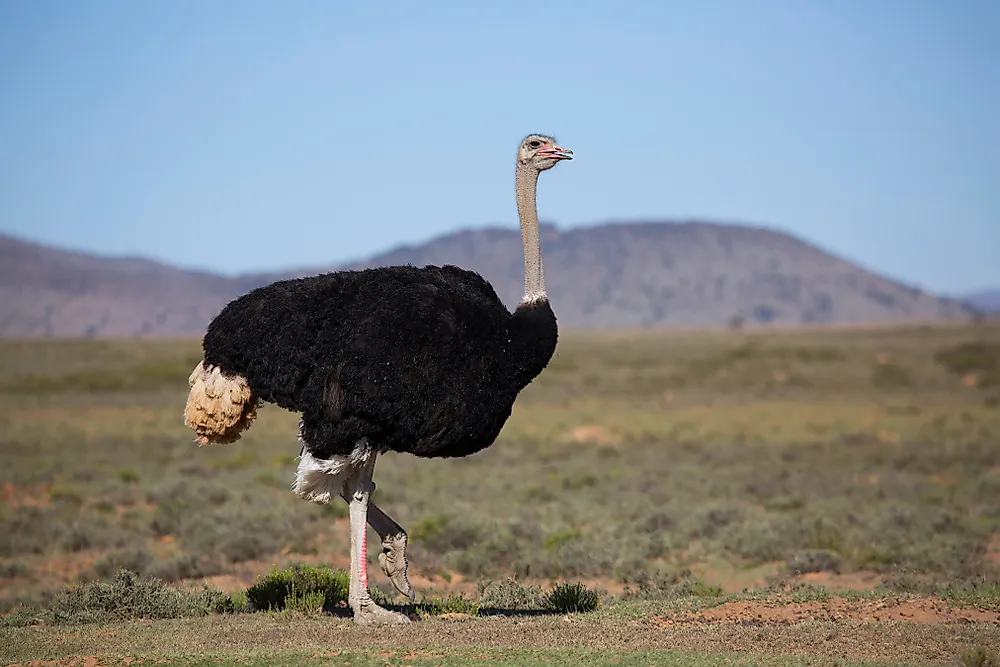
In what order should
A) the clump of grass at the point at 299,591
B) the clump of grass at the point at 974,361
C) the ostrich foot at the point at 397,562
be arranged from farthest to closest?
the clump of grass at the point at 974,361, the clump of grass at the point at 299,591, the ostrich foot at the point at 397,562

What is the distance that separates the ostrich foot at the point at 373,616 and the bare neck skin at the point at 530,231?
104 inches

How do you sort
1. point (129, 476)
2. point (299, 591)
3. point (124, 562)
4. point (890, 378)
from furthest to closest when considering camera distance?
1. point (890, 378)
2. point (129, 476)
3. point (124, 562)
4. point (299, 591)

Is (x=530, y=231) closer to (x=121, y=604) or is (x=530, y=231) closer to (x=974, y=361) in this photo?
(x=121, y=604)

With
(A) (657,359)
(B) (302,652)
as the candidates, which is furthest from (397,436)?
(A) (657,359)

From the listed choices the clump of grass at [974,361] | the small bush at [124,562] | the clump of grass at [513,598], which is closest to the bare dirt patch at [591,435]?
the small bush at [124,562]

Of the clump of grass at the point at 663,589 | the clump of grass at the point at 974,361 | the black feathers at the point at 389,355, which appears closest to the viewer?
the black feathers at the point at 389,355

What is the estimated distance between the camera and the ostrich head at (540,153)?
11117 millimetres

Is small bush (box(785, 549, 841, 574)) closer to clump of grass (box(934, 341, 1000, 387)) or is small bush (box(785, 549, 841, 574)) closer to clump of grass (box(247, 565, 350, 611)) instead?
clump of grass (box(247, 565, 350, 611))

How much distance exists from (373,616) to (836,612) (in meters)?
3.78

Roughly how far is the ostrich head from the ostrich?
1.65 ft

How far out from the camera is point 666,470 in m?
28.3

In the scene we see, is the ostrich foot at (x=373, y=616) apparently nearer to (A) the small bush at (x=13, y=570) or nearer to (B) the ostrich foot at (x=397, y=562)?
(B) the ostrich foot at (x=397, y=562)

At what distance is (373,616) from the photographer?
10.4 metres

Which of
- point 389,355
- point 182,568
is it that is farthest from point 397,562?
point 182,568
